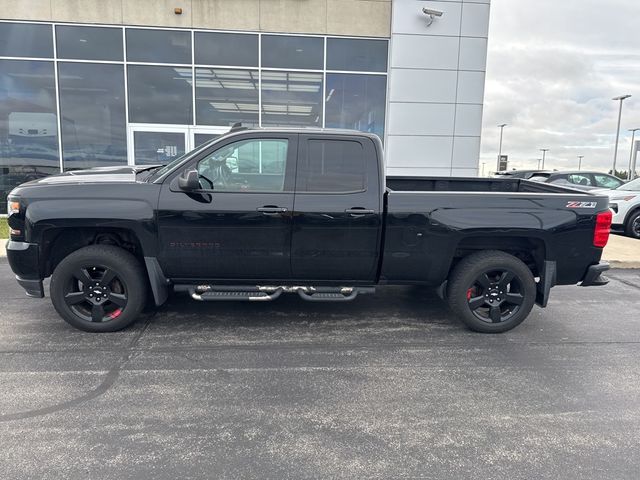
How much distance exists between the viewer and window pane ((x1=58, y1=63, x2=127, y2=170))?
42.2 feet

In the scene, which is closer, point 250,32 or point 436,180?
point 436,180

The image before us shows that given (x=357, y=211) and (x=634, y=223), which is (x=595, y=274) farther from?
(x=634, y=223)

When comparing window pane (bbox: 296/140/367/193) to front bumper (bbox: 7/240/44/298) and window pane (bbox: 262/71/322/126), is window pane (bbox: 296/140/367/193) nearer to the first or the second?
front bumper (bbox: 7/240/44/298)

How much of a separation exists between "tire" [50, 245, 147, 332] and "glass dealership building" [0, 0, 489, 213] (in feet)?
30.0

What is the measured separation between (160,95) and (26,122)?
3.66 m

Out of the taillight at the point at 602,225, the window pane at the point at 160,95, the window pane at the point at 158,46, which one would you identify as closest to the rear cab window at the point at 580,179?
the taillight at the point at 602,225

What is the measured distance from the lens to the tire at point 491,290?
15.7 feet

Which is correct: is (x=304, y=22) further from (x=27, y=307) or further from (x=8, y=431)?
(x=8, y=431)

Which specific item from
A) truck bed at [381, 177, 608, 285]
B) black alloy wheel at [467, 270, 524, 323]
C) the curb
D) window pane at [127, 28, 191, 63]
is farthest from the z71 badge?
window pane at [127, 28, 191, 63]

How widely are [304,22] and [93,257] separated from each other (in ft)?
34.3

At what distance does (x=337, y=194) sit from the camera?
464 centimetres

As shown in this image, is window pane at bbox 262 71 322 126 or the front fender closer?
the front fender

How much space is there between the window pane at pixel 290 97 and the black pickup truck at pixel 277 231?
921 cm

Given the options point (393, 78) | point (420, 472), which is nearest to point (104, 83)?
point (393, 78)
